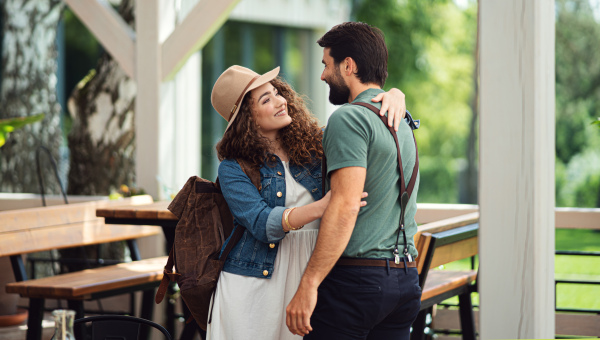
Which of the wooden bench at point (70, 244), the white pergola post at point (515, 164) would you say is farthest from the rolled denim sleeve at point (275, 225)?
the wooden bench at point (70, 244)

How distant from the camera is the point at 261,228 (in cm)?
240

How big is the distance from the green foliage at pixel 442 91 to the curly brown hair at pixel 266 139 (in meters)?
11.0

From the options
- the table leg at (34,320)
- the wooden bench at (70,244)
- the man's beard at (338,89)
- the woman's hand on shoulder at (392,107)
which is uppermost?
the man's beard at (338,89)

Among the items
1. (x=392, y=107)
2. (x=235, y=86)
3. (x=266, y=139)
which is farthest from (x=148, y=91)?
(x=392, y=107)

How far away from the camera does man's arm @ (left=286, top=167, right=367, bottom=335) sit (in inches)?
84.4

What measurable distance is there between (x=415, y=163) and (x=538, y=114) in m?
0.39

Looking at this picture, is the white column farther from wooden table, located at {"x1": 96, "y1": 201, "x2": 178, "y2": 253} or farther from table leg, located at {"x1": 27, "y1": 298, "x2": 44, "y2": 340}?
table leg, located at {"x1": 27, "y1": 298, "x2": 44, "y2": 340}

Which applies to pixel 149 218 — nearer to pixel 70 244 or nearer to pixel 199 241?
pixel 70 244

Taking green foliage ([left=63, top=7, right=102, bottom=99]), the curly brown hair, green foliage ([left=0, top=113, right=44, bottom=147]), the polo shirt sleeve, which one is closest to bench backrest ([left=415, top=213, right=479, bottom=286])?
the curly brown hair

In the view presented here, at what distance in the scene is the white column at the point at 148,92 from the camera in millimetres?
4984

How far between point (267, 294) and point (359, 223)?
1.49 ft

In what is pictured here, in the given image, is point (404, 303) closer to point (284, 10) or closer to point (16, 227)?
point (16, 227)

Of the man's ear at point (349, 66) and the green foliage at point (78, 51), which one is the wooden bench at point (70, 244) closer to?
the man's ear at point (349, 66)

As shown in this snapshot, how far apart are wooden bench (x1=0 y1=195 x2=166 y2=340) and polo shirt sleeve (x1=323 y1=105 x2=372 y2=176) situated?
2.14m
